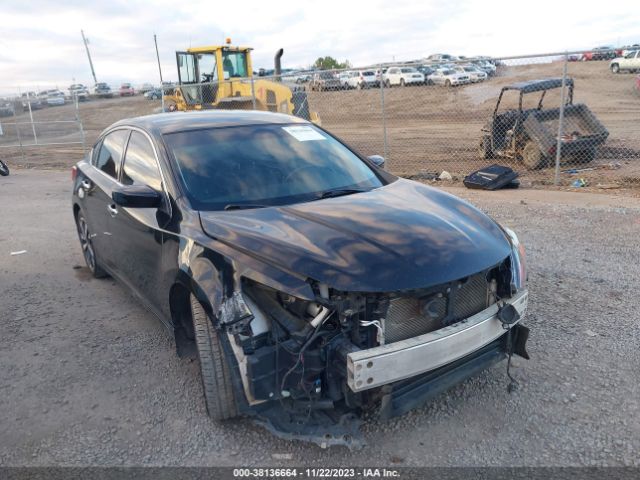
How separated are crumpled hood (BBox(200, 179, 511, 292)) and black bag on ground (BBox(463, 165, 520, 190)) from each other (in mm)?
6043

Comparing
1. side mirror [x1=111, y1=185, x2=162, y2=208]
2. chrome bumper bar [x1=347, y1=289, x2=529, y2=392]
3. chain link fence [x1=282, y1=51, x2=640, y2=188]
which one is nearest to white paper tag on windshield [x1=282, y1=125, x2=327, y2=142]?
side mirror [x1=111, y1=185, x2=162, y2=208]

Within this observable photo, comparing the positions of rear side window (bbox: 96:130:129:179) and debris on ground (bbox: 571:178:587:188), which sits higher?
rear side window (bbox: 96:130:129:179)

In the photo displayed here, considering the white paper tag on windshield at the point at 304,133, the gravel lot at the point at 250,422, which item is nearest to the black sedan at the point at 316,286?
the gravel lot at the point at 250,422

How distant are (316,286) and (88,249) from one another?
3.86m

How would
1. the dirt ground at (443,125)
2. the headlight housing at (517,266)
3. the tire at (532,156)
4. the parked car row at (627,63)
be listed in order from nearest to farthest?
the headlight housing at (517,266)
the tire at (532,156)
the dirt ground at (443,125)
the parked car row at (627,63)

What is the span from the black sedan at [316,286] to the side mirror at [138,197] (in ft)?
0.03

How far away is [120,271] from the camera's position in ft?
14.8

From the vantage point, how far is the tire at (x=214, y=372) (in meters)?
2.85

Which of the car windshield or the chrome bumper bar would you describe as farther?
the car windshield

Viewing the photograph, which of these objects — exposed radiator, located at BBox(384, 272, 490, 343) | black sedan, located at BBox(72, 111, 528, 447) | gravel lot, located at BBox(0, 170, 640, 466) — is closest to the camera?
black sedan, located at BBox(72, 111, 528, 447)

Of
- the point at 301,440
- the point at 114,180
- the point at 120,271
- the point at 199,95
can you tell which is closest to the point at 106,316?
the point at 120,271

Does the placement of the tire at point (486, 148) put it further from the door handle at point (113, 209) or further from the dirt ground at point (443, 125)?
the door handle at point (113, 209)

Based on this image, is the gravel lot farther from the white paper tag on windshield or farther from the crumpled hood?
the white paper tag on windshield

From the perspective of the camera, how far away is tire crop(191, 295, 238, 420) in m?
2.85
